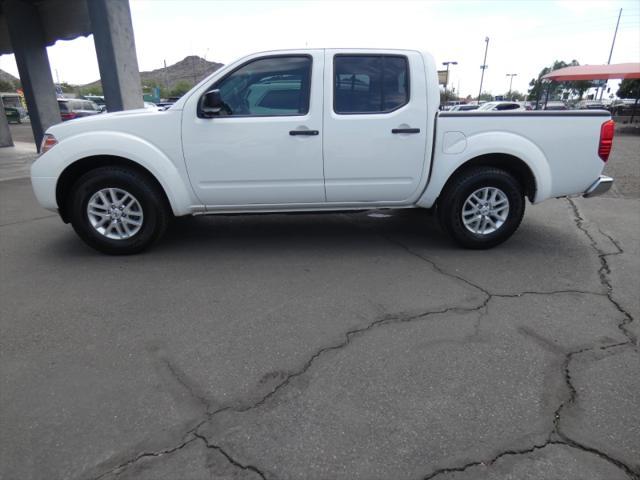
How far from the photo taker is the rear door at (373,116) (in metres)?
4.09

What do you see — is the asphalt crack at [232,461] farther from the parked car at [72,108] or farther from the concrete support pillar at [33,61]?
the parked car at [72,108]

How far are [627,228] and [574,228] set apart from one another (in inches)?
26.6

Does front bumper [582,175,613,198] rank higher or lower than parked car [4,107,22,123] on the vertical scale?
higher

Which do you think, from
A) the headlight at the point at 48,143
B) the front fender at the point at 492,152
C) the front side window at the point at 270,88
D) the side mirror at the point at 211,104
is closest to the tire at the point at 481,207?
the front fender at the point at 492,152

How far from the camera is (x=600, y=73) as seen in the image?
73.1ft

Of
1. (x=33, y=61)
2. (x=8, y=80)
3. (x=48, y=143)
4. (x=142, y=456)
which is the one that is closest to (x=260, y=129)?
(x=48, y=143)

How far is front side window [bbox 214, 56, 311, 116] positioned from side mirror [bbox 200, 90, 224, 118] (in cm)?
12

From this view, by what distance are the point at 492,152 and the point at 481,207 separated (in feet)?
1.90

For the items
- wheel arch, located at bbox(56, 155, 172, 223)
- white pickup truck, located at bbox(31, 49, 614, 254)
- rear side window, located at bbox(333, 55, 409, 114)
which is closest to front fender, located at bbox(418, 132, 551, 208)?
white pickup truck, located at bbox(31, 49, 614, 254)

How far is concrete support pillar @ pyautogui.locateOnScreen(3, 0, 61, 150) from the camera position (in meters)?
11.2

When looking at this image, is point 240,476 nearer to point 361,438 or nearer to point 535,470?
point 361,438

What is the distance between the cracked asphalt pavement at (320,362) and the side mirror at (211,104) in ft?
4.69

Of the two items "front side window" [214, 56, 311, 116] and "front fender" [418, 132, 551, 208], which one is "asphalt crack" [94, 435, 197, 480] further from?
"front fender" [418, 132, 551, 208]

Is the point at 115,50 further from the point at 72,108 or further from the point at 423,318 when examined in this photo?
the point at 72,108
